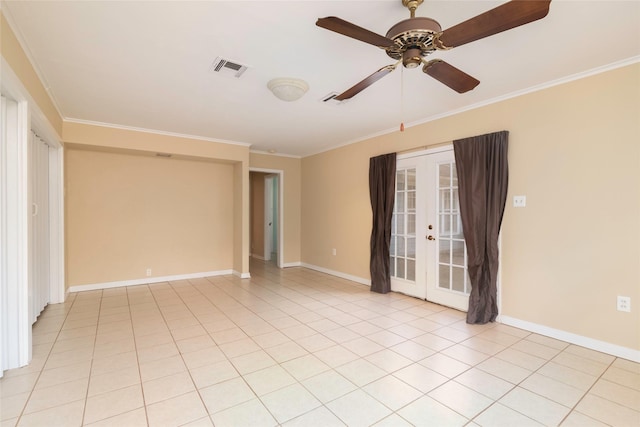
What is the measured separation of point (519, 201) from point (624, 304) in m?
1.23

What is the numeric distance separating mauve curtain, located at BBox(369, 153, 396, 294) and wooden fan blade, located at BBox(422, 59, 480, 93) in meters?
2.21

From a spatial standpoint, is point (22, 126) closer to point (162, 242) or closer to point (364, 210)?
point (162, 242)

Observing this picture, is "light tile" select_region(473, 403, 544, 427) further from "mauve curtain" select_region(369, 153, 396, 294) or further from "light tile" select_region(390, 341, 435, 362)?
"mauve curtain" select_region(369, 153, 396, 294)

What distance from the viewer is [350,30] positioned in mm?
1659

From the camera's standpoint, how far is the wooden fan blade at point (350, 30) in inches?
62.1

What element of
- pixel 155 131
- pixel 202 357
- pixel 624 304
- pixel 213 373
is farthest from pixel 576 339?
pixel 155 131

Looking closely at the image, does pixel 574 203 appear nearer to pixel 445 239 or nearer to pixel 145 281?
pixel 445 239

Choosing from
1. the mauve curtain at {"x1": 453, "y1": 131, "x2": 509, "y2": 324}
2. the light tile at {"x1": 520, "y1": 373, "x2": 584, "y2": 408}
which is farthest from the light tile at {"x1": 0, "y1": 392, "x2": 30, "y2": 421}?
the mauve curtain at {"x1": 453, "y1": 131, "x2": 509, "y2": 324}

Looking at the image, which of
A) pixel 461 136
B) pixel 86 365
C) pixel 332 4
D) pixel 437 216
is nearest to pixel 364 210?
pixel 437 216

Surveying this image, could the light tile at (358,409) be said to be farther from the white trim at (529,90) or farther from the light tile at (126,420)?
the white trim at (529,90)

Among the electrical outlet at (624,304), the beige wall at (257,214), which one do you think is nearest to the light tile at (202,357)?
the electrical outlet at (624,304)

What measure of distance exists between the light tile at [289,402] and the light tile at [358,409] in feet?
0.46

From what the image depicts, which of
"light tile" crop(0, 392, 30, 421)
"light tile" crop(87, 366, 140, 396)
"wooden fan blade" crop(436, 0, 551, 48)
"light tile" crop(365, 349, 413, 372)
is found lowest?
"light tile" crop(365, 349, 413, 372)

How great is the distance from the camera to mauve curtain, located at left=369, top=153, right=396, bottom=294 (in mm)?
4547
